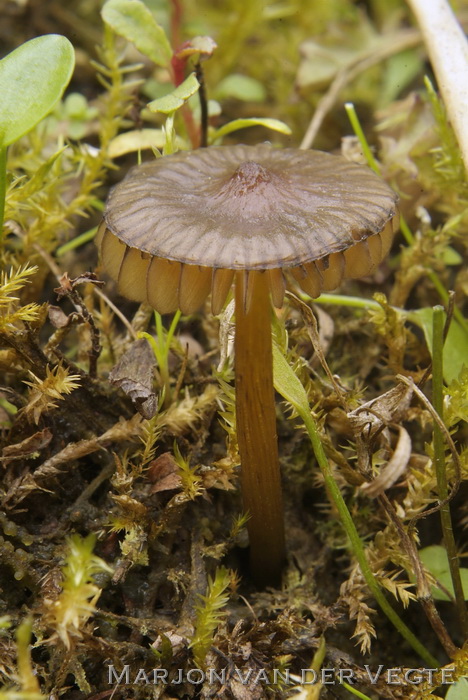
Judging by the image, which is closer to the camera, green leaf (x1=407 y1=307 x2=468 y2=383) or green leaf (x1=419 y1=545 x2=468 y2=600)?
green leaf (x1=419 y1=545 x2=468 y2=600)

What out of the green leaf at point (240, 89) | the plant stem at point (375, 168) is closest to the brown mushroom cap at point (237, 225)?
the plant stem at point (375, 168)

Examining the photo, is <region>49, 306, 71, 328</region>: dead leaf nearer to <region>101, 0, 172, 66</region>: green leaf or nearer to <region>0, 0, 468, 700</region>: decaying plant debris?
<region>0, 0, 468, 700</region>: decaying plant debris

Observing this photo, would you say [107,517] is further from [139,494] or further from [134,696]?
[134,696]

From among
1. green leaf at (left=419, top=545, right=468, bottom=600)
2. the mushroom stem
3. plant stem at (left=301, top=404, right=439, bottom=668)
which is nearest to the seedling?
the mushroom stem

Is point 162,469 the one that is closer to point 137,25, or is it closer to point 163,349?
point 163,349

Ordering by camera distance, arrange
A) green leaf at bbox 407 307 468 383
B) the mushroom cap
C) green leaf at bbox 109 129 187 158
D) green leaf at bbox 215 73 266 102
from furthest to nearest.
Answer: green leaf at bbox 215 73 266 102 → green leaf at bbox 109 129 187 158 → green leaf at bbox 407 307 468 383 → the mushroom cap

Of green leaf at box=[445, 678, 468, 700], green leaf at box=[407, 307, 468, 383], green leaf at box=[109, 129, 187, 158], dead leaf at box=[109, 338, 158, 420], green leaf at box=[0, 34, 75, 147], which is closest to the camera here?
green leaf at box=[445, 678, 468, 700]

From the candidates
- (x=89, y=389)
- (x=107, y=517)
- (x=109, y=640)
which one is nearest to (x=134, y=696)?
(x=109, y=640)

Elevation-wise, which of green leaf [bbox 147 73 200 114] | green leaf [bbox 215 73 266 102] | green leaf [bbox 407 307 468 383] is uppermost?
green leaf [bbox 147 73 200 114]

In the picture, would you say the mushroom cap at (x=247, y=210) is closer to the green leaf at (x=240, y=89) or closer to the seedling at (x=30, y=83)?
the seedling at (x=30, y=83)
